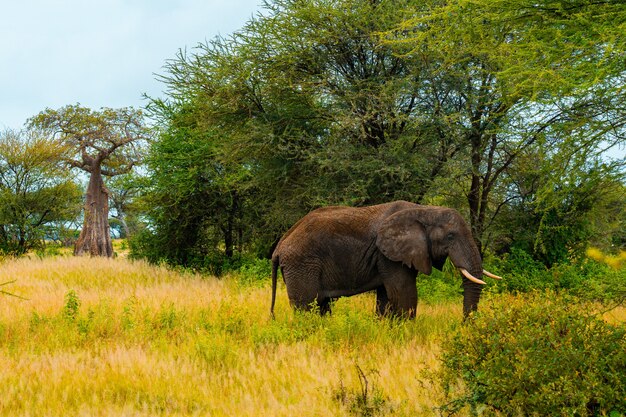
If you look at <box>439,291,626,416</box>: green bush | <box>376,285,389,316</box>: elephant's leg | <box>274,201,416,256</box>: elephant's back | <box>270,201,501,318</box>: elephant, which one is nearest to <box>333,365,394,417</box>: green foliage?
<box>439,291,626,416</box>: green bush

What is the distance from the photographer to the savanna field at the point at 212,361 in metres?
5.40

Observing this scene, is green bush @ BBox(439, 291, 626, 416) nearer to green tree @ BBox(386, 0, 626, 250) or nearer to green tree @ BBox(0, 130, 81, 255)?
green tree @ BBox(386, 0, 626, 250)

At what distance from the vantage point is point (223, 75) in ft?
49.3

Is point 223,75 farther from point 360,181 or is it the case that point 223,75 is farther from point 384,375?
point 384,375

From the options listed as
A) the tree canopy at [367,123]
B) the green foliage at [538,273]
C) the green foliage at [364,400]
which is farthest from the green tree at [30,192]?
the green foliage at [364,400]

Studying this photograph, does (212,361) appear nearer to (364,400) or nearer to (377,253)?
(364,400)

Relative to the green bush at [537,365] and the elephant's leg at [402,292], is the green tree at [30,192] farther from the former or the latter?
Result: the green bush at [537,365]

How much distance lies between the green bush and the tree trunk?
73.5 feet

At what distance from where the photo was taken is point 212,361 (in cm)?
683

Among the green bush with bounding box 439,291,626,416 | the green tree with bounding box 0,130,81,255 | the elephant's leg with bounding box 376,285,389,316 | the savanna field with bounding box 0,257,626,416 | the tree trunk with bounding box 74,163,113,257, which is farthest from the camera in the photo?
the tree trunk with bounding box 74,163,113,257

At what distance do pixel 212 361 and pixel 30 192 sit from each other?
19390 mm

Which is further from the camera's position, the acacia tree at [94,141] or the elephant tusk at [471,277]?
the acacia tree at [94,141]

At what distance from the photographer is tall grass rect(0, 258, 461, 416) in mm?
5441

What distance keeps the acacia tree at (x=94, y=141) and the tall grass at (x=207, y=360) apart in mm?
15248
